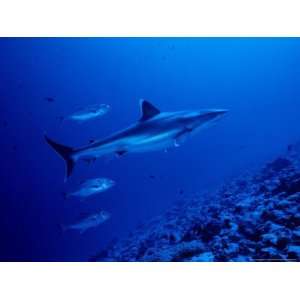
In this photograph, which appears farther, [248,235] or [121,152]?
[121,152]

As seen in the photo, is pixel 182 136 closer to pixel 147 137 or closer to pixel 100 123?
pixel 147 137

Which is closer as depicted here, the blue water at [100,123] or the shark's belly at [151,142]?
the shark's belly at [151,142]

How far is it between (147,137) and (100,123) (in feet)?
196

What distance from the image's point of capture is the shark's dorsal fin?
6.48 meters

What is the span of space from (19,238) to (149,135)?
28.2m

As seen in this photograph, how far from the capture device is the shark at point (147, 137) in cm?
630

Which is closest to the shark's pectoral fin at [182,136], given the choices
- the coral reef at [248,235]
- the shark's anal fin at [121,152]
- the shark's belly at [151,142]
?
the shark's belly at [151,142]

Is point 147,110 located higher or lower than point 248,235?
higher

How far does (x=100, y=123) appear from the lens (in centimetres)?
6506
